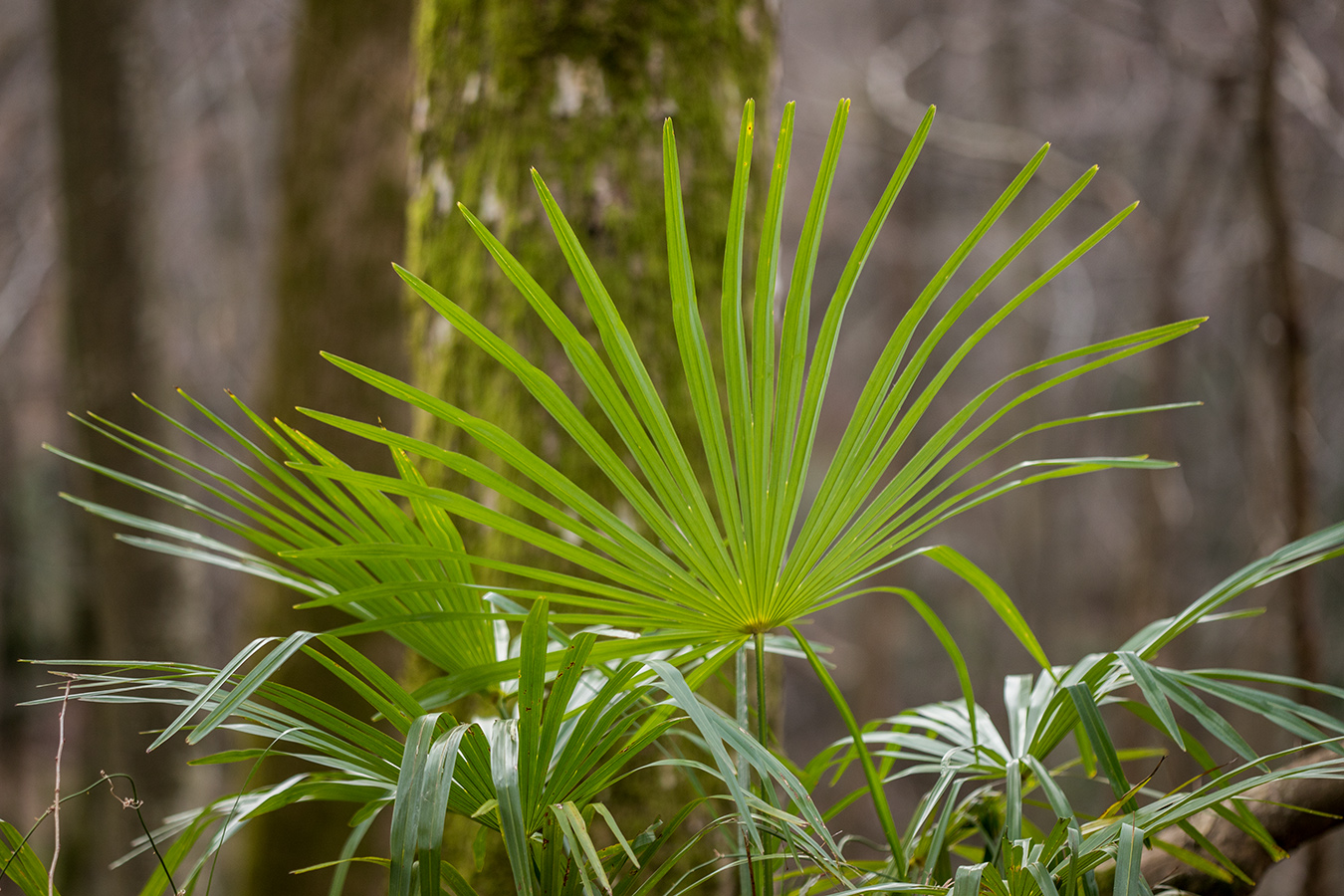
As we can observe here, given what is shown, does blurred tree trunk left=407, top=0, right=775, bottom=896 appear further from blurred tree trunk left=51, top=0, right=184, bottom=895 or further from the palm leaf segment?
blurred tree trunk left=51, top=0, right=184, bottom=895

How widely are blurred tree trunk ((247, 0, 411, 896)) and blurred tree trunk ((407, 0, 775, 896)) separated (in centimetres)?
114

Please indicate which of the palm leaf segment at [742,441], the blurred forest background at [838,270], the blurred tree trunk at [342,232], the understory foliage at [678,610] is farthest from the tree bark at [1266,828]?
the blurred tree trunk at [342,232]

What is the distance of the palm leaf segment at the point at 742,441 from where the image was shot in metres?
0.69

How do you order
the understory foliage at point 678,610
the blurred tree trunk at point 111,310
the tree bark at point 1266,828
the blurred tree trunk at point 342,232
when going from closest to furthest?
1. the understory foliage at point 678,610
2. the tree bark at point 1266,828
3. the blurred tree trunk at point 342,232
4. the blurred tree trunk at point 111,310

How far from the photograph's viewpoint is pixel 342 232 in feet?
8.07

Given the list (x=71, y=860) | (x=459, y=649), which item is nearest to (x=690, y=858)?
(x=459, y=649)

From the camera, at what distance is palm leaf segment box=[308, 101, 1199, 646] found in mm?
693

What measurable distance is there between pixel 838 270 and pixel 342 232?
21.3 ft

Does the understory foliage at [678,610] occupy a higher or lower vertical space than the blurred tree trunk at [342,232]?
lower

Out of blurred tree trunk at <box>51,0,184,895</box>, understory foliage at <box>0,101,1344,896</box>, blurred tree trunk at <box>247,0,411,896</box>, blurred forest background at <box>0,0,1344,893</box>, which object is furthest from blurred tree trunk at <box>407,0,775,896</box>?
blurred tree trunk at <box>51,0,184,895</box>

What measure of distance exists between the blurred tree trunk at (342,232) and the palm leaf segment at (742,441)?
5.72ft

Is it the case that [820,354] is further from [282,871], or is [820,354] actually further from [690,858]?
[282,871]

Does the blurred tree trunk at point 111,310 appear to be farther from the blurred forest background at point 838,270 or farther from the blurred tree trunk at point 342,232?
the blurred tree trunk at point 342,232

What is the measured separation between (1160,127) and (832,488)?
5.31 meters
